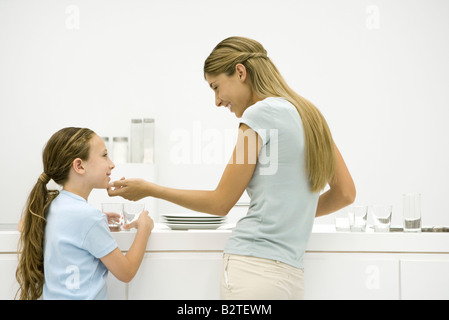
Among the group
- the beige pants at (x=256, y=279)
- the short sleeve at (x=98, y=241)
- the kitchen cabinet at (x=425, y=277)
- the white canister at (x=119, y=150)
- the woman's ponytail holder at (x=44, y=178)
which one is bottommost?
the kitchen cabinet at (x=425, y=277)

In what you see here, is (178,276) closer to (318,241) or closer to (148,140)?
(318,241)

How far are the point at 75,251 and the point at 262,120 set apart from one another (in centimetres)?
59

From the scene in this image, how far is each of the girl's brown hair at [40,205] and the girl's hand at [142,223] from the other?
233 millimetres

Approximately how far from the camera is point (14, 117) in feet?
11.4

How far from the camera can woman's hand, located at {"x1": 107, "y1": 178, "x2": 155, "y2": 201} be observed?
1317 mm

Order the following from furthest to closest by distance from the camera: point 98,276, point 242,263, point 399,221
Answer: point 399,221 < point 98,276 < point 242,263

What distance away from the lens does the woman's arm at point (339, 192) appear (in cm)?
138

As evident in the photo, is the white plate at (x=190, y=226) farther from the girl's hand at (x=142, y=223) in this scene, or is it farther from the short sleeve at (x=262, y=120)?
the short sleeve at (x=262, y=120)

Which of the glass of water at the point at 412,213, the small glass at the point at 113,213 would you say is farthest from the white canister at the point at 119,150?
the glass of water at the point at 412,213

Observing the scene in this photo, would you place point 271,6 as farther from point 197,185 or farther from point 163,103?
point 197,185
